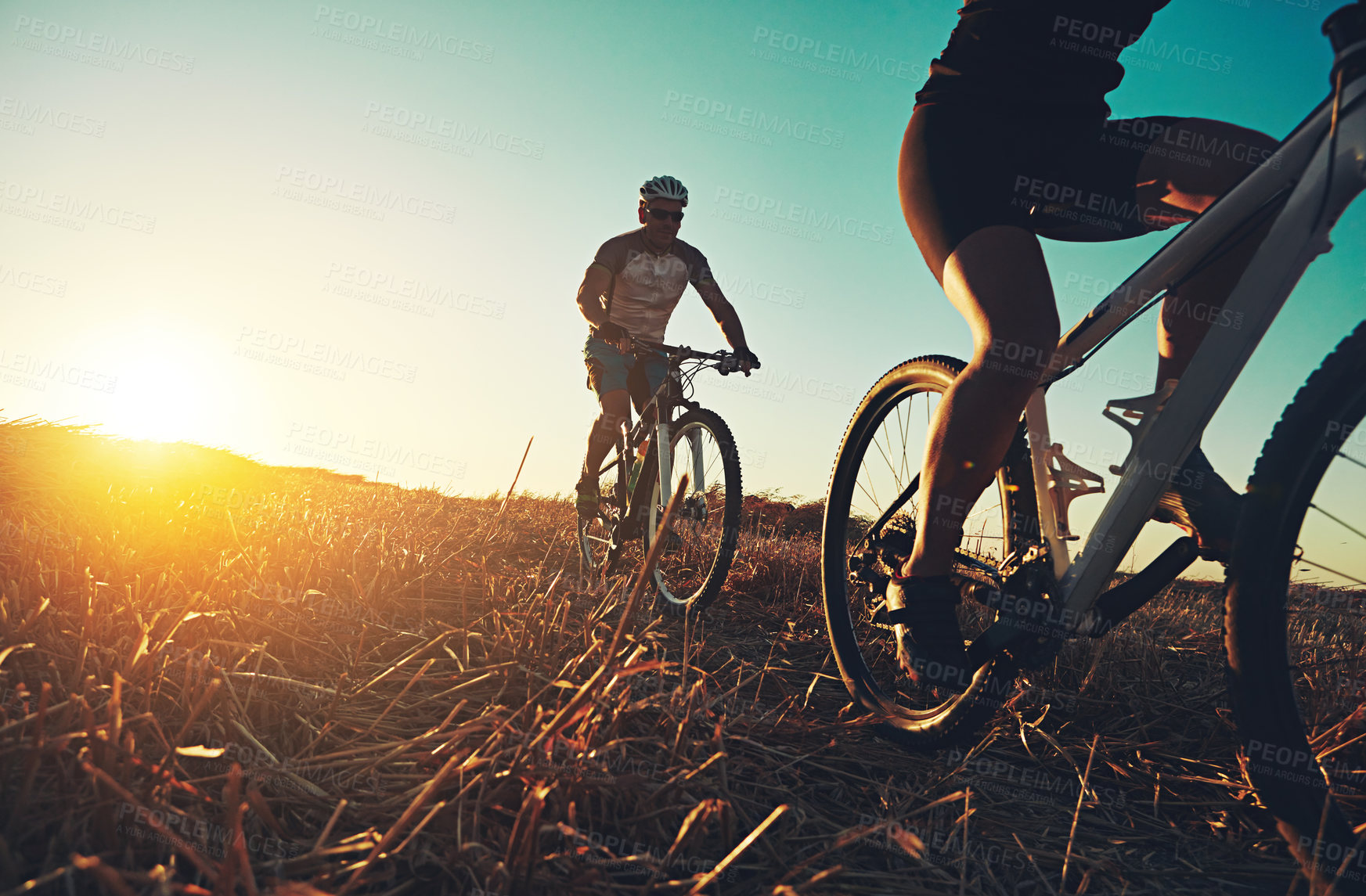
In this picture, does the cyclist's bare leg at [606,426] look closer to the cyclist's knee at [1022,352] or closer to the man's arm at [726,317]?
the man's arm at [726,317]

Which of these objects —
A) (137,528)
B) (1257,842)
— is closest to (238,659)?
(137,528)

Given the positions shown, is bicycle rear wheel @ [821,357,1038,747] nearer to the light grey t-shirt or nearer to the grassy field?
the grassy field

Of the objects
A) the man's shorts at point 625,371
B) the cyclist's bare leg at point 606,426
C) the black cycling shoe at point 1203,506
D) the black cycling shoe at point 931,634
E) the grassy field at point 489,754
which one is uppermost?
the man's shorts at point 625,371

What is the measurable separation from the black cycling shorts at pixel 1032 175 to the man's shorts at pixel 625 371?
2.68 meters

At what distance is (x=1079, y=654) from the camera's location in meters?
2.33

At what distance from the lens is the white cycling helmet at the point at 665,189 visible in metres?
4.59

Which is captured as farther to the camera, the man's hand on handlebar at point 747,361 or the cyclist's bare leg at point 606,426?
the cyclist's bare leg at point 606,426

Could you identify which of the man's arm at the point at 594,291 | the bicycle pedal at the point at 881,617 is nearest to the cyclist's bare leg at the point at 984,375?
the bicycle pedal at the point at 881,617

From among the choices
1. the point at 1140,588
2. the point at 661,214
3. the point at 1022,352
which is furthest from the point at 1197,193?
the point at 661,214

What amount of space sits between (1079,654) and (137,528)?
3.64m

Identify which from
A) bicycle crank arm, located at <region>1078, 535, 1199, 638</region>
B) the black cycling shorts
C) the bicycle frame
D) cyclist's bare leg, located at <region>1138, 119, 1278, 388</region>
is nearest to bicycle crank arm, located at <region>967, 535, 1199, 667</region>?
bicycle crank arm, located at <region>1078, 535, 1199, 638</region>

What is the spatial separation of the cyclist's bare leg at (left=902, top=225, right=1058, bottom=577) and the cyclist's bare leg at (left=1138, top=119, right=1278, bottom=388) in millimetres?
349

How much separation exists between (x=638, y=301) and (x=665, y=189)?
2.72 feet

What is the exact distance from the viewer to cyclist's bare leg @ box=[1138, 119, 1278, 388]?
161 centimetres
